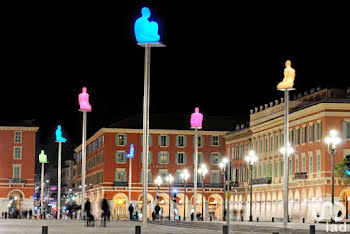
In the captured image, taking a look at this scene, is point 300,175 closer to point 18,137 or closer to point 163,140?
point 163,140

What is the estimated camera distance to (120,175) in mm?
130250

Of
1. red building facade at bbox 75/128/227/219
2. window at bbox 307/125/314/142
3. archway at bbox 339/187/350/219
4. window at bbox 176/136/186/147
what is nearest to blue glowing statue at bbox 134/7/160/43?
archway at bbox 339/187/350/219

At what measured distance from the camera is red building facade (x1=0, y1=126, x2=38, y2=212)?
5054 inches

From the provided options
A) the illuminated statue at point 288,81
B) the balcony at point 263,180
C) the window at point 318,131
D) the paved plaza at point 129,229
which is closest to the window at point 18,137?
the balcony at point 263,180

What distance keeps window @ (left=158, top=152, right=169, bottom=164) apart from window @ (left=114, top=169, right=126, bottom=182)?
6047 millimetres

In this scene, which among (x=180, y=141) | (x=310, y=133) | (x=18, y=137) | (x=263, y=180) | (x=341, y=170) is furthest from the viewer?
(x=180, y=141)

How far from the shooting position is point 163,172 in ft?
435

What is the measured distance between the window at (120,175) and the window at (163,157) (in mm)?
6047

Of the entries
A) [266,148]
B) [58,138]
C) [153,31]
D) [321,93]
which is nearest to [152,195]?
[266,148]

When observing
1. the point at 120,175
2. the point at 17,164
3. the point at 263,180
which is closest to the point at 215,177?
the point at 120,175

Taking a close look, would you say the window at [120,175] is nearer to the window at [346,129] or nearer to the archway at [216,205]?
the archway at [216,205]

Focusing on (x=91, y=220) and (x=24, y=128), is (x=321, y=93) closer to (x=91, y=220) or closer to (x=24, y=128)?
(x=91, y=220)

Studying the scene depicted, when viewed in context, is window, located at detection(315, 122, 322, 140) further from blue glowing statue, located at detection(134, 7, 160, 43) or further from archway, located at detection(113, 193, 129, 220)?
archway, located at detection(113, 193, 129, 220)

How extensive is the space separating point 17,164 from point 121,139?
1545 cm
